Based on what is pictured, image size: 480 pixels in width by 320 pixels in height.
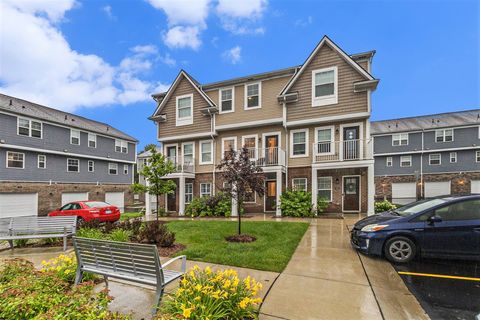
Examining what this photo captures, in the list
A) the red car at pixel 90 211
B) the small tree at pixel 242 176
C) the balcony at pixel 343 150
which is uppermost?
the balcony at pixel 343 150

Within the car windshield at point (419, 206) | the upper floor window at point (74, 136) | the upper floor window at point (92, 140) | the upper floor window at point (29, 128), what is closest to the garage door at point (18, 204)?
the upper floor window at point (29, 128)

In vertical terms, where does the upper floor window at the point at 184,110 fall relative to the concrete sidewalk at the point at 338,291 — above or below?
above

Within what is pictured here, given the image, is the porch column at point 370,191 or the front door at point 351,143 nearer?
the porch column at point 370,191

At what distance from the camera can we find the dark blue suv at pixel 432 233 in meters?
5.15

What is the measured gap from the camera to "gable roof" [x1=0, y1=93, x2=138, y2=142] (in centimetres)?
1862

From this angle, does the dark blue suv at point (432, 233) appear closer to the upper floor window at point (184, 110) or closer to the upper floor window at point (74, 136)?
the upper floor window at point (184, 110)

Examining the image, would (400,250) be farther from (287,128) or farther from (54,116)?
(54,116)

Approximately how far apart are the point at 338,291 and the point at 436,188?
95.1ft

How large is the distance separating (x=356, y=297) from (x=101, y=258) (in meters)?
4.25

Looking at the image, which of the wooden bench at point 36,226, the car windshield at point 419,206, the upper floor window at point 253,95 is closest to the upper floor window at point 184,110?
the upper floor window at point 253,95

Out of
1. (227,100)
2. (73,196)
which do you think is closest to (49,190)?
(73,196)

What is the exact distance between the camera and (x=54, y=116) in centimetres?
2195

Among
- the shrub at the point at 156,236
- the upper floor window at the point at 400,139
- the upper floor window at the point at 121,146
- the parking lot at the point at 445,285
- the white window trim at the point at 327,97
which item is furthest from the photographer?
the upper floor window at the point at 121,146

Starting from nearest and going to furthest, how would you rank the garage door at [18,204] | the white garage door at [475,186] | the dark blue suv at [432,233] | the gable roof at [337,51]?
the dark blue suv at [432,233] → the gable roof at [337,51] → the garage door at [18,204] → the white garage door at [475,186]
